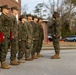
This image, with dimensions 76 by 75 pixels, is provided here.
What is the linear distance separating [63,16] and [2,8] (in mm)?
65510

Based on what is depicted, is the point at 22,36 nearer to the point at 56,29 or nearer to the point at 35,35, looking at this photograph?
the point at 35,35

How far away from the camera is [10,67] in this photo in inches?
463

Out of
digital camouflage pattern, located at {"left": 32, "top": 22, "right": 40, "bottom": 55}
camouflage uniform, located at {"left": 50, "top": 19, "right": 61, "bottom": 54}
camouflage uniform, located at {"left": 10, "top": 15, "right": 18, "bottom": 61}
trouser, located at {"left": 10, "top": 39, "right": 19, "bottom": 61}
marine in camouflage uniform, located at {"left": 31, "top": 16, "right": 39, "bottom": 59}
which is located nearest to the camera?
camouflage uniform, located at {"left": 10, "top": 15, "right": 18, "bottom": 61}

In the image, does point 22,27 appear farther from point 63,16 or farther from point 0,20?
point 63,16

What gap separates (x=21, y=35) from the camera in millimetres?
13109

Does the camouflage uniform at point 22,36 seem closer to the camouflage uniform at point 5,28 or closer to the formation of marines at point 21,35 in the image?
the formation of marines at point 21,35

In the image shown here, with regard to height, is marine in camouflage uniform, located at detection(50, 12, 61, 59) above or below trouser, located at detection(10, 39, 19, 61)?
above

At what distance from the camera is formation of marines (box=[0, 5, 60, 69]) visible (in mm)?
11383

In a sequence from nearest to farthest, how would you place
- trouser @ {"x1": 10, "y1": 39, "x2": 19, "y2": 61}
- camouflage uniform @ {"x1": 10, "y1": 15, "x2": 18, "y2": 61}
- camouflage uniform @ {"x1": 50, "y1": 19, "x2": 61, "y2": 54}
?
1. camouflage uniform @ {"x1": 10, "y1": 15, "x2": 18, "y2": 61}
2. trouser @ {"x1": 10, "y1": 39, "x2": 19, "y2": 61}
3. camouflage uniform @ {"x1": 50, "y1": 19, "x2": 61, "y2": 54}

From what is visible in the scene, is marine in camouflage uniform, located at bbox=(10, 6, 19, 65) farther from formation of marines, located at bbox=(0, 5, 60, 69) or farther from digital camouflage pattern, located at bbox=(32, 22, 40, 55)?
digital camouflage pattern, located at bbox=(32, 22, 40, 55)

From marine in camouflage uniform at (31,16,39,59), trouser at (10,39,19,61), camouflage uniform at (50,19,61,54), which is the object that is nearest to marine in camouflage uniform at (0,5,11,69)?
trouser at (10,39,19,61)

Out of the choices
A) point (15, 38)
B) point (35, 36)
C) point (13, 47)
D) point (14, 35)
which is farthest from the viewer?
point (35, 36)

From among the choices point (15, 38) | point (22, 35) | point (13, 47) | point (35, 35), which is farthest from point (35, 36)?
point (15, 38)

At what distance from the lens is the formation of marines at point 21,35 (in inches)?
448
